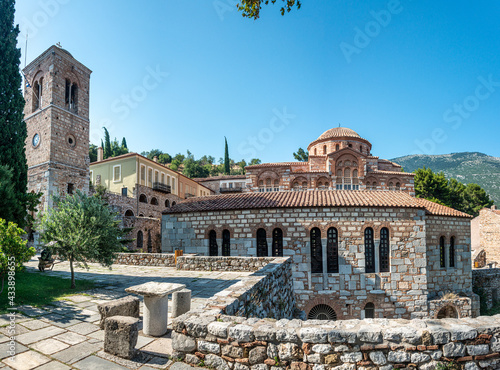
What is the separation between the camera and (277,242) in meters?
14.6

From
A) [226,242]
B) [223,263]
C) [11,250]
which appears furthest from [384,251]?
[11,250]

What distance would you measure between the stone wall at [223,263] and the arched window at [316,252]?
3.86 meters

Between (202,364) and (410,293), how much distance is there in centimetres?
1384

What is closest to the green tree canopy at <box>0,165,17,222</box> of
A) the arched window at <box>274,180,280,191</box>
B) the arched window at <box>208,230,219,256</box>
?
the arched window at <box>208,230,219,256</box>

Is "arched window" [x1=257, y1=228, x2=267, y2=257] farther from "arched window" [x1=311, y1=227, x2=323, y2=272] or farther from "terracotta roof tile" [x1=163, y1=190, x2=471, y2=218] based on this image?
"arched window" [x1=311, y1=227, x2=323, y2=272]

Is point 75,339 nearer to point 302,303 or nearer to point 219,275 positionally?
point 219,275

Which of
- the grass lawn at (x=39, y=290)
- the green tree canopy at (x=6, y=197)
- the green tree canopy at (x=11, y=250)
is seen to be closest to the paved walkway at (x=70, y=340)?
the grass lawn at (x=39, y=290)

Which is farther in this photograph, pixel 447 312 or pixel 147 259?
pixel 447 312

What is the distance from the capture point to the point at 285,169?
30312 millimetres

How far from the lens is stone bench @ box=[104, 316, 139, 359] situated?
391 centimetres

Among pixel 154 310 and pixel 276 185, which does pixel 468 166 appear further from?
pixel 154 310

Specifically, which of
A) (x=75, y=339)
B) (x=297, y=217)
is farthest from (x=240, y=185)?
(x=75, y=339)

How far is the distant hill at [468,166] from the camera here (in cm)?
8975

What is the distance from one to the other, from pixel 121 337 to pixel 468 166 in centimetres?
13084
